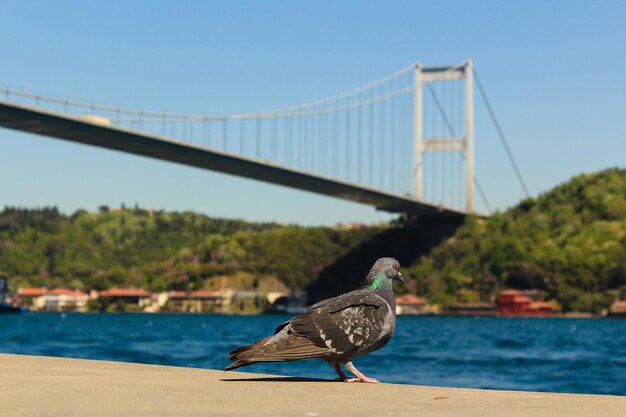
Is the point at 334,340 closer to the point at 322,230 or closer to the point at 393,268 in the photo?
the point at 393,268

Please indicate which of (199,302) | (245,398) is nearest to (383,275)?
(245,398)

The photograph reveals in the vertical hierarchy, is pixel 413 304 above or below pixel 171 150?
below

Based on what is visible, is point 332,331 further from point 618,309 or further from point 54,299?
point 54,299

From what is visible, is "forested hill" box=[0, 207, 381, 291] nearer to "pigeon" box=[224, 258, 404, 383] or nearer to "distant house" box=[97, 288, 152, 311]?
"distant house" box=[97, 288, 152, 311]

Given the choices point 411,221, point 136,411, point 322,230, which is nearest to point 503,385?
point 136,411

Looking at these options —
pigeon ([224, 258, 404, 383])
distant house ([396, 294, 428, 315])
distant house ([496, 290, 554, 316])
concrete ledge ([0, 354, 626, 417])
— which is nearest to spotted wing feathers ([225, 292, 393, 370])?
pigeon ([224, 258, 404, 383])

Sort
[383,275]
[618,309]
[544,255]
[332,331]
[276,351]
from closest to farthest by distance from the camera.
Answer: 1. [276,351]
2. [332,331]
3. [383,275]
4. [544,255]
5. [618,309]
